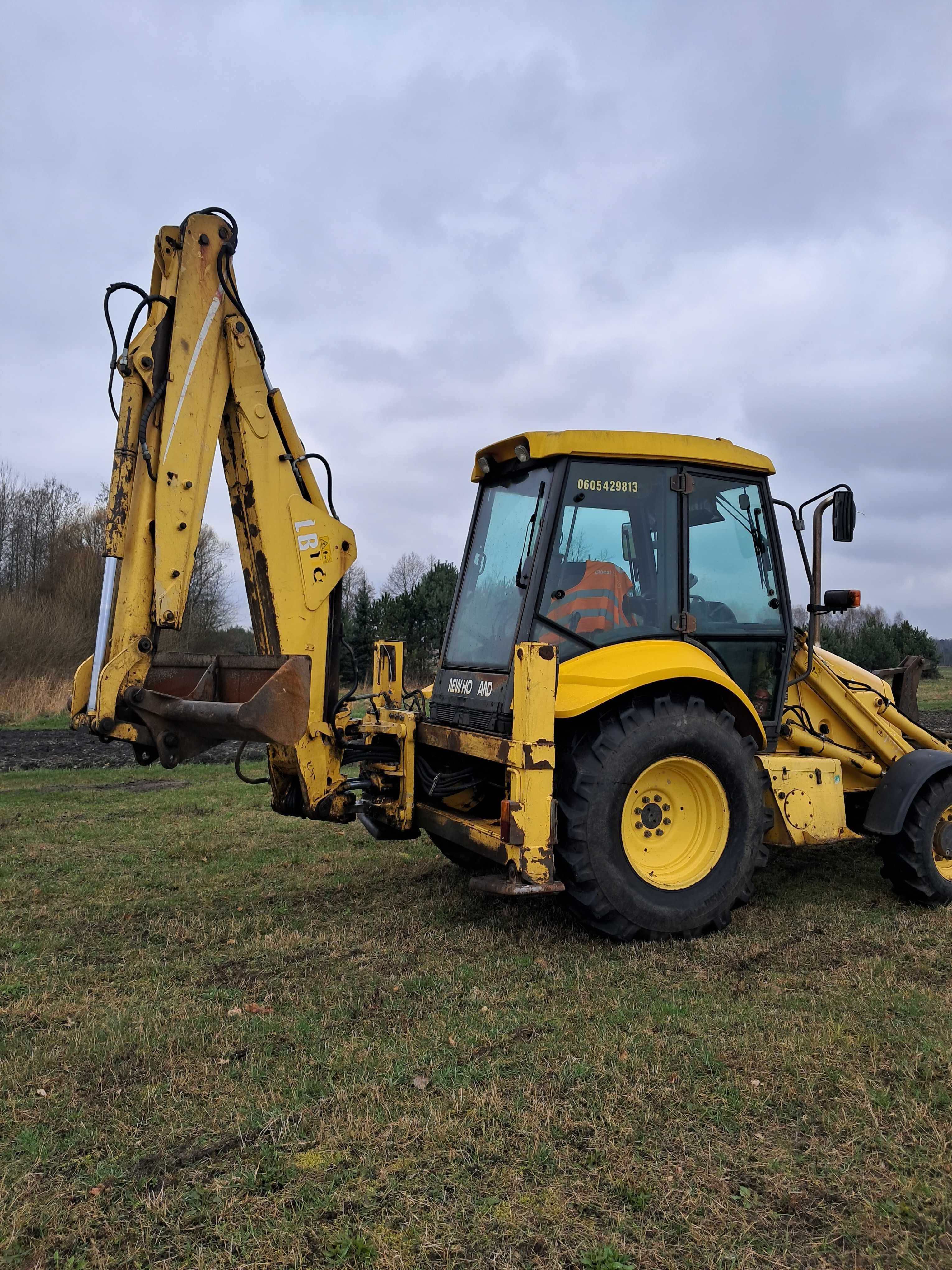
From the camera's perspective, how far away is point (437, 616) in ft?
78.0

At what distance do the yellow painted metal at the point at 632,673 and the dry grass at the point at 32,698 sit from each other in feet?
52.1

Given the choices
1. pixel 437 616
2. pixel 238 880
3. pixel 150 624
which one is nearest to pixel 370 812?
pixel 238 880

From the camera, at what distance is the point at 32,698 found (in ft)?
62.6

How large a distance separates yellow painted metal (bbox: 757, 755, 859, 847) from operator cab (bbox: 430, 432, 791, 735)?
1.34ft

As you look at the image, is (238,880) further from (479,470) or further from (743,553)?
(743,553)

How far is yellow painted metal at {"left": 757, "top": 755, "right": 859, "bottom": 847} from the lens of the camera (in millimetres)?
4949

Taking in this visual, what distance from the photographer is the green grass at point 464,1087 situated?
2.25 m

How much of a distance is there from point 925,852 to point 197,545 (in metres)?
4.47

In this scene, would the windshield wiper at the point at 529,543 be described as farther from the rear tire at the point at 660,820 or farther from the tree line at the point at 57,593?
the tree line at the point at 57,593

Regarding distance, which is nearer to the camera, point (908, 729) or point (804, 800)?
point (804, 800)

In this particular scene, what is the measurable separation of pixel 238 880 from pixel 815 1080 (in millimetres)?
3923

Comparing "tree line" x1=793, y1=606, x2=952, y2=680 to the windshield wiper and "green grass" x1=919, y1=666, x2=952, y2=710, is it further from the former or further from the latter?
the windshield wiper

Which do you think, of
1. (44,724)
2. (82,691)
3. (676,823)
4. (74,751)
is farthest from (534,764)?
(44,724)

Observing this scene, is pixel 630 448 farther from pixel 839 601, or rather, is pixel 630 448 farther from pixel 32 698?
pixel 32 698
